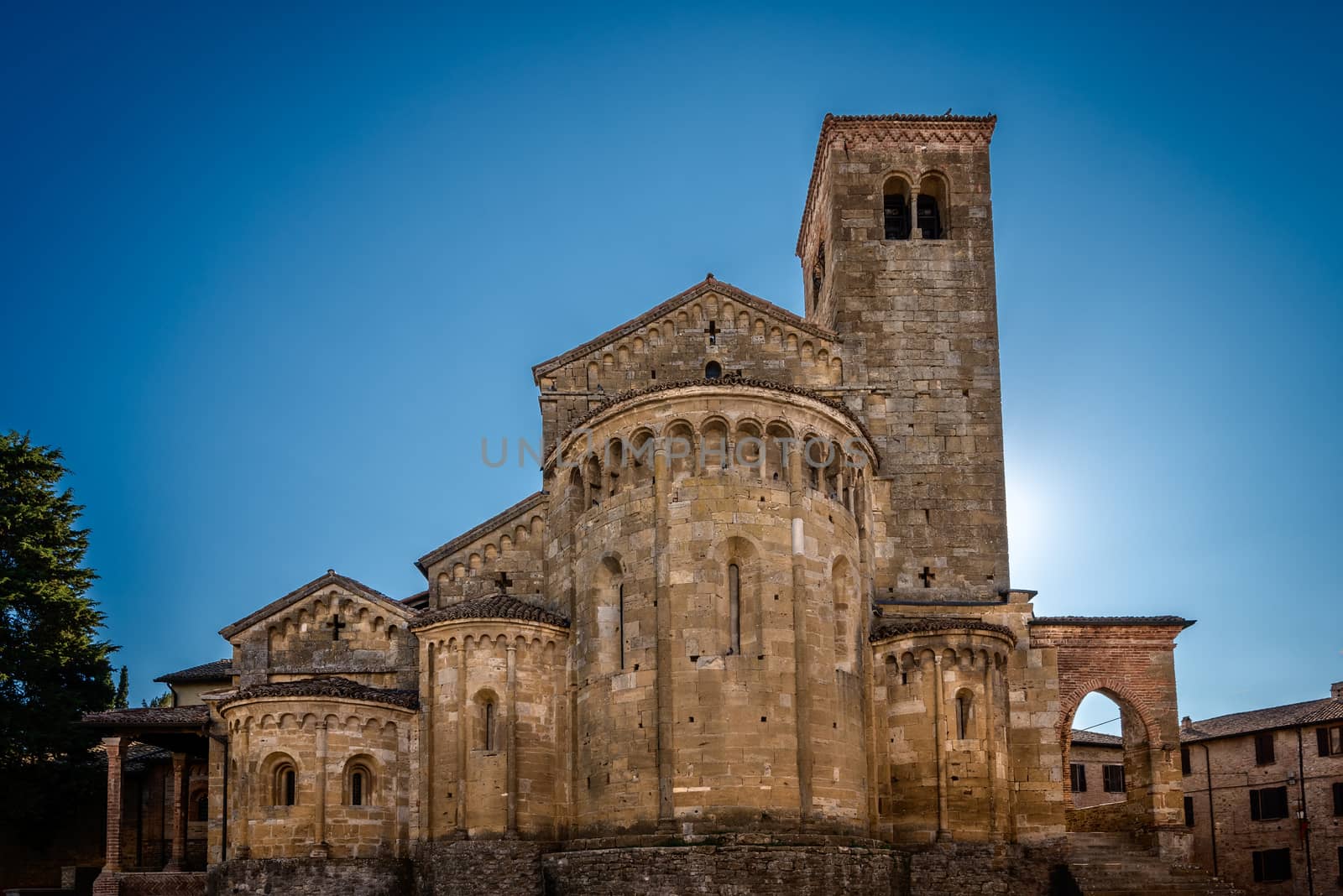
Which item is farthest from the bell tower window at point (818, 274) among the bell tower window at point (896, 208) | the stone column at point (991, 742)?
the stone column at point (991, 742)

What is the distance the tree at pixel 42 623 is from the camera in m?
38.2

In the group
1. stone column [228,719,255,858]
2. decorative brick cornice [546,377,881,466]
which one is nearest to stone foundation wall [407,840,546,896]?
stone column [228,719,255,858]

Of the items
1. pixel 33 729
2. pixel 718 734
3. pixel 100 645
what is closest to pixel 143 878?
pixel 33 729

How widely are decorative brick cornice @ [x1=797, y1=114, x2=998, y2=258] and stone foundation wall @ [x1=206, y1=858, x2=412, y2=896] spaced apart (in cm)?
2115

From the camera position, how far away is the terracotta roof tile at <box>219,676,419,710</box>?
90.8ft

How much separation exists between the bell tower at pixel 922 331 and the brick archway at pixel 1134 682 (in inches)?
82.6

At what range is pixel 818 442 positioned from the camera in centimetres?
2722

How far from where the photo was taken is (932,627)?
2784cm

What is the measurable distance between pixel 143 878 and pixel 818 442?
62.1 ft

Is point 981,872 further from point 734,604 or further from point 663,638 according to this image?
point 663,638

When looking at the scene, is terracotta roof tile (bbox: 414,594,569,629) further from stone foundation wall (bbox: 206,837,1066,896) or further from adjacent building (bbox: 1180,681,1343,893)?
adjacent building (bbox: 1180,681,1343,893)

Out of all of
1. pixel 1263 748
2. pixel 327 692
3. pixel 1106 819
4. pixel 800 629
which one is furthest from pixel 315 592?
pixel 1263 748

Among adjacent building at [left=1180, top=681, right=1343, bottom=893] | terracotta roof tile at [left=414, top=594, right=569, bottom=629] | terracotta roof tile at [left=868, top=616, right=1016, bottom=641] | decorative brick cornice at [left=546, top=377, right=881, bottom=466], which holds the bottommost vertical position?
adjacent building at [left=1180, top=681, right=1343, bottom=893]

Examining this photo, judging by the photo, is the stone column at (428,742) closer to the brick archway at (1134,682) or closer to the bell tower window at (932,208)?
the brick archway at (1134,682)
